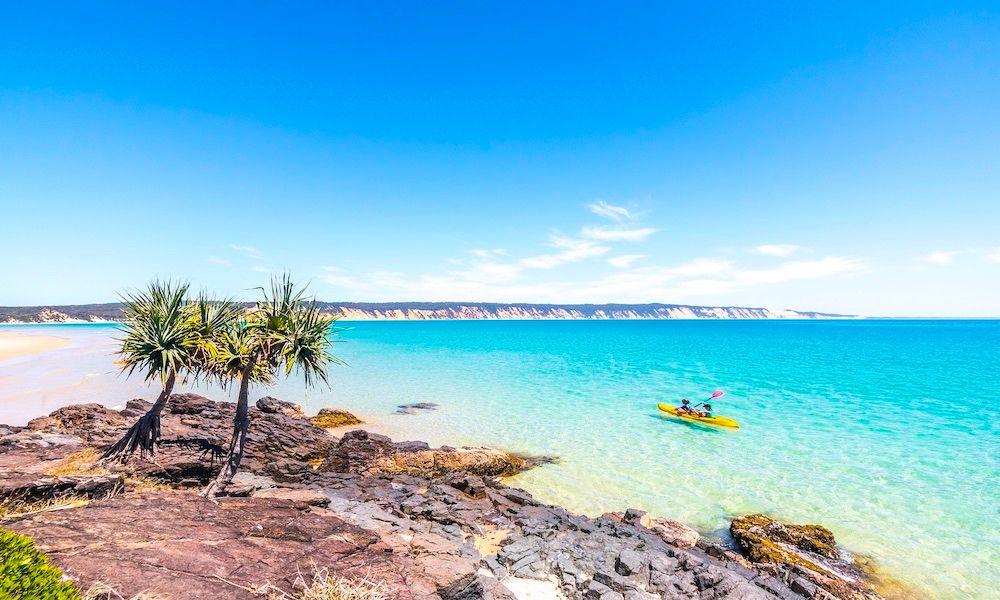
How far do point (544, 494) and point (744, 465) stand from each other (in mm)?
10084

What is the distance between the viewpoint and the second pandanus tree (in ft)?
40.3

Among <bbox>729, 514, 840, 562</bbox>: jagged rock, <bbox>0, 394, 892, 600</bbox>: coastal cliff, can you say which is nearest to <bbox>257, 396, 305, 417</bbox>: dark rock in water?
<bbox>0, 394, 892, 600</bbox>: coastal cliff

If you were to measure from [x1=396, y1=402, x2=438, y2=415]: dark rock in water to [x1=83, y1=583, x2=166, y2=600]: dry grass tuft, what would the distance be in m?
25.0

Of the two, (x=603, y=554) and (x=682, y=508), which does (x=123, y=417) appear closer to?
(x=603, y=554)

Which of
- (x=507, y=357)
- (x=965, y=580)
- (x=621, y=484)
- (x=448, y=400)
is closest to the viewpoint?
(x=965, y=580)

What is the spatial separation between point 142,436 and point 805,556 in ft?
64.5

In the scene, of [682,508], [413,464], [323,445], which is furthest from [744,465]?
[323,445]

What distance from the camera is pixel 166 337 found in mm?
12281

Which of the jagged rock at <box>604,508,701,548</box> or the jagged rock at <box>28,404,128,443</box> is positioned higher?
the jagged rock at <box>28,404,128,443</box>

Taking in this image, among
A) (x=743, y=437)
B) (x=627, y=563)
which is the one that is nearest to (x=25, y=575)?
(x=627, y=563)

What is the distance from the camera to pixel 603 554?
1032 centimetres

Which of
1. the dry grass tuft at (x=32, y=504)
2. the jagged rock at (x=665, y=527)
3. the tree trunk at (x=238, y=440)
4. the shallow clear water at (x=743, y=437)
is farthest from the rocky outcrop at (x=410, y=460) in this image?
the dry grass tuft at (x=32, y=504)

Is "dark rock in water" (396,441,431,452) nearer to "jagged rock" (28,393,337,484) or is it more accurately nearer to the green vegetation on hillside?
"jagged rock" (28,393,337,484)

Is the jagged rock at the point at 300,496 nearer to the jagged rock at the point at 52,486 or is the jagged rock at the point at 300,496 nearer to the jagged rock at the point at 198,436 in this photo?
the jagged rock at the point at 52,486
